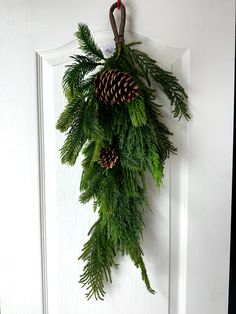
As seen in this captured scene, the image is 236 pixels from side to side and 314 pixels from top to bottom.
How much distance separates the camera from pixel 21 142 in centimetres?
86

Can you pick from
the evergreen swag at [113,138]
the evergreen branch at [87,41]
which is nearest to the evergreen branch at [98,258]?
the evergreen swag at [113,138]

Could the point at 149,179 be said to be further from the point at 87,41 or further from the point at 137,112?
the point at 87,41

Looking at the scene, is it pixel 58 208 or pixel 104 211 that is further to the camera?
pixel 58 208

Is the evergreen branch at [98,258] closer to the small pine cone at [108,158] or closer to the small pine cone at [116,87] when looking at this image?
the small pine cone at [108,158]

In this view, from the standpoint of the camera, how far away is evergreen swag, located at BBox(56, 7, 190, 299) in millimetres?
696

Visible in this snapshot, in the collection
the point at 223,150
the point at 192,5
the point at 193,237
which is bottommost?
the point at 193,237

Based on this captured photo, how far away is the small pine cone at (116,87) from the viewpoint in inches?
26.2

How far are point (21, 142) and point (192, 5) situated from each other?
560 mm

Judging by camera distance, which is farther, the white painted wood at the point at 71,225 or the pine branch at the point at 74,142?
the white painted wood at the point at 71,225

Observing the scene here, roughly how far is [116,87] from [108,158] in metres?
0.16

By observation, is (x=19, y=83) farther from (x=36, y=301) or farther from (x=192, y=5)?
(x=36, y=301)

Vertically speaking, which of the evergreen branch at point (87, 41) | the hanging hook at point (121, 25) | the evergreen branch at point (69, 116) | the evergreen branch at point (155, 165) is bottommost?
the evergreen branch at point (155, 165)

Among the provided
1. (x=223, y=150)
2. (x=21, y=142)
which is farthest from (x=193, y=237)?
(x=21, y=142)

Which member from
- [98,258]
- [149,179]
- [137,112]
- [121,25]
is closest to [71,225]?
[98,258]
